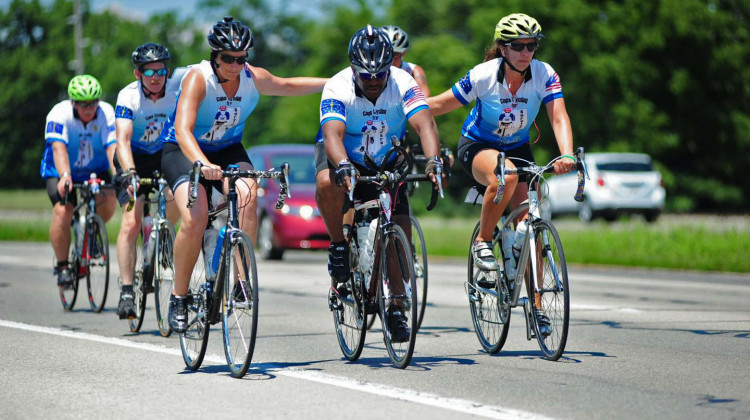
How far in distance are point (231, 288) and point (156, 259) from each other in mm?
2244

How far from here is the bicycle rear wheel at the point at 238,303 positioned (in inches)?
268

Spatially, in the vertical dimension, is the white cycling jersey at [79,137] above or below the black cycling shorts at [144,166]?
above

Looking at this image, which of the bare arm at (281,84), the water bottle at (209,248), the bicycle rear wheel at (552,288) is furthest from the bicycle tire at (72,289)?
the bicycle rear wheel at (552,288)

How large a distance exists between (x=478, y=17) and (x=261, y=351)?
3799 centimetres

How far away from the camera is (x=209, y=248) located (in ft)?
24.3

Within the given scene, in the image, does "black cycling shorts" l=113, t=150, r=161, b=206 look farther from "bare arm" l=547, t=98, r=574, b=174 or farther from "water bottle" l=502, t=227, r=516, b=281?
"bare arm" l=547, t=98, r=574, b=174

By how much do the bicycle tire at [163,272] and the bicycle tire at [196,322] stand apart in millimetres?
973

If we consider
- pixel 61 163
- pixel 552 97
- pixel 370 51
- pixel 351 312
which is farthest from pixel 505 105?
pixel 61 163

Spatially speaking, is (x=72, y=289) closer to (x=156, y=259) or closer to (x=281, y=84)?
(x=156, y=259)

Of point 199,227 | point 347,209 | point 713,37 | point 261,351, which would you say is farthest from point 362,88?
point 713,37

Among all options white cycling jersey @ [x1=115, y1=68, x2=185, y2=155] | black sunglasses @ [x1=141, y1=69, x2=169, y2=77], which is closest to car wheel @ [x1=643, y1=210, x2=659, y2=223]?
white cycling jersey @ [x1=115, y1=68, x2=185, y2=155]

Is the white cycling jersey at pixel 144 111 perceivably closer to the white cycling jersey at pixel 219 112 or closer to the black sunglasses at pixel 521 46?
the white cycling jersey at pixel 219 112

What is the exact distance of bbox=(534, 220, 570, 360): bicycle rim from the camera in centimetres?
709

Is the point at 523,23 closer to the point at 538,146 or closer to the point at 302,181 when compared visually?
the point at 302,181
